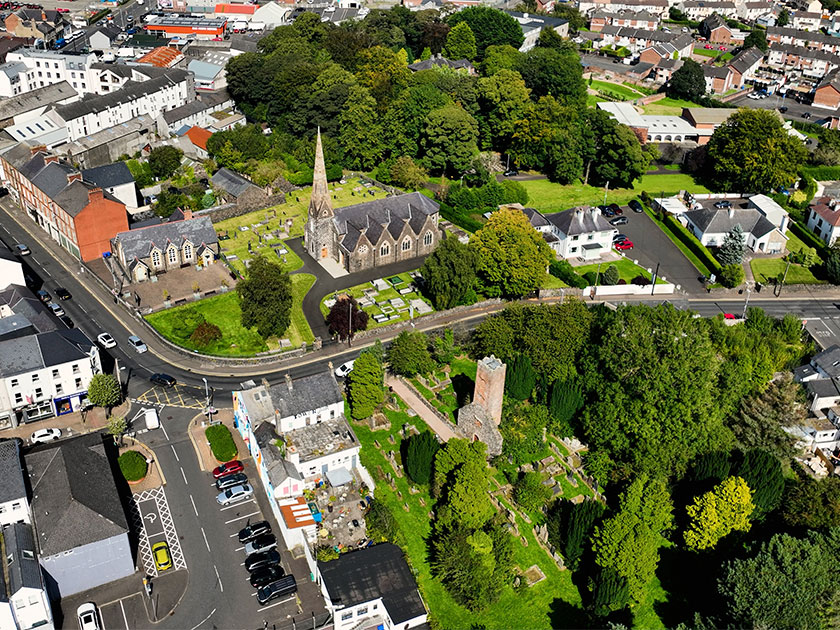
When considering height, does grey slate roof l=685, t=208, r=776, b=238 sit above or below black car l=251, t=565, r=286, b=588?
above

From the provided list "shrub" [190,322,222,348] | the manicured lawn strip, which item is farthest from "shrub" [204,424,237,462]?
the manicured lawn strip

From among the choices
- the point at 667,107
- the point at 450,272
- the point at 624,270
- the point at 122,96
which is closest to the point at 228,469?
the point at 450,272

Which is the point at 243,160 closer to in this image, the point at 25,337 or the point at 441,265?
the point at 441,265

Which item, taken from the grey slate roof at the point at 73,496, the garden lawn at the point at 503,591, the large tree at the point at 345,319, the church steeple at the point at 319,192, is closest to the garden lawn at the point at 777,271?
the large tree at the point at 345,319

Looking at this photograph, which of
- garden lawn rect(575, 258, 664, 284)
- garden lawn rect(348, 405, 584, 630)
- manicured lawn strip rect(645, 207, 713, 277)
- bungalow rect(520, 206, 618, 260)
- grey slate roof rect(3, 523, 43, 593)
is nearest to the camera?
grey slate roof rect(3, 523, 43, 593)

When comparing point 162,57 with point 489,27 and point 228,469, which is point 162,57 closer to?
point 489,27

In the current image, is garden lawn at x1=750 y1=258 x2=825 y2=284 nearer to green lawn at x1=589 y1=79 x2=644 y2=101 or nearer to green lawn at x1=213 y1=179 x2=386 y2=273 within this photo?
green lawn at x1=213 y1=179 x2=386 y2=273

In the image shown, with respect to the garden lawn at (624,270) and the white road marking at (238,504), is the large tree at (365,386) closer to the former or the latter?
the white road marking at (238,504)
